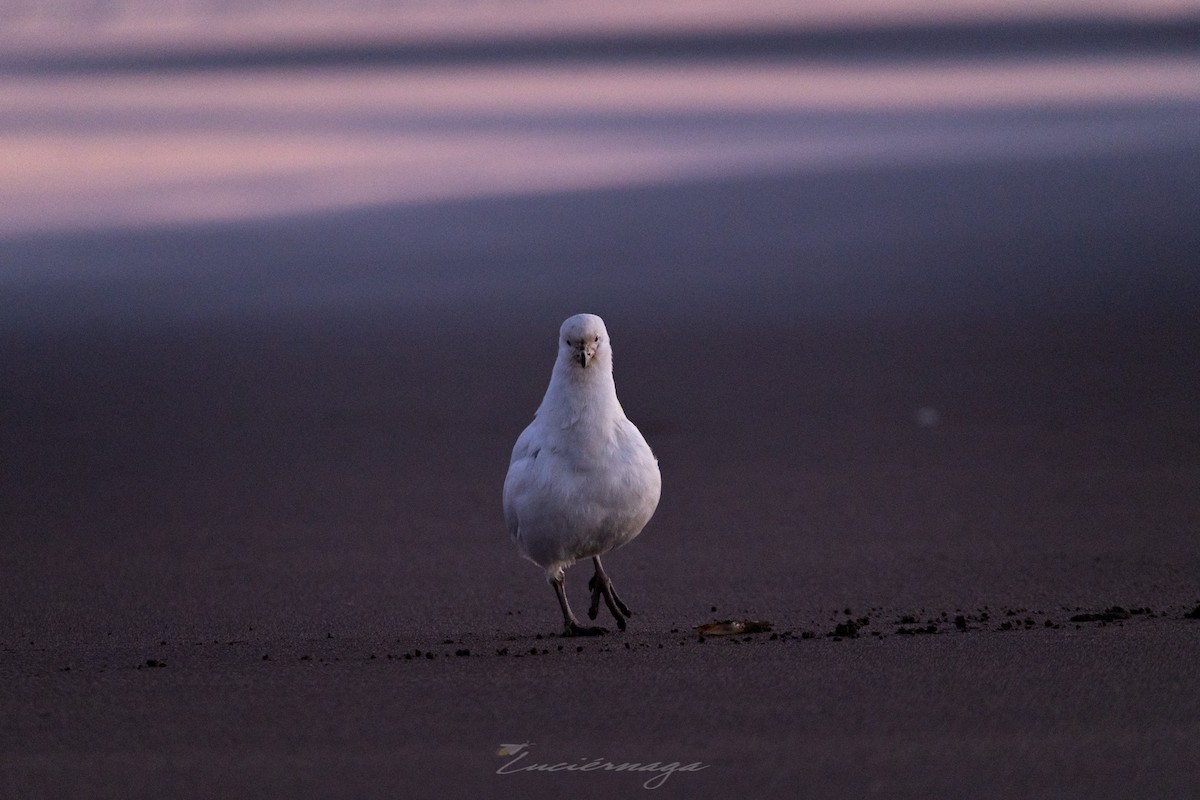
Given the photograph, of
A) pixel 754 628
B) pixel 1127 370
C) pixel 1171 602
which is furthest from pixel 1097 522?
pixel 1127 370

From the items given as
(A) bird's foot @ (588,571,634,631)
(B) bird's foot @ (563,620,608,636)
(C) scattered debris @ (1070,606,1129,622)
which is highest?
(A) bird's foot @ (588,571,634,631)

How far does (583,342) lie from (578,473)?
512 mm

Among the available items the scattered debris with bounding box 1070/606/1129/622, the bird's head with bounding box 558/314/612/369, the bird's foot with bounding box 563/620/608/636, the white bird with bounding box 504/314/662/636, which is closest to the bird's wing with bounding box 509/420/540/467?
the white bird with bounding box 504/314/662/636

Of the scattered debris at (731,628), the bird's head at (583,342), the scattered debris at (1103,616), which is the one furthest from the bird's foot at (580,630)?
the scattered debris at (1103,616)

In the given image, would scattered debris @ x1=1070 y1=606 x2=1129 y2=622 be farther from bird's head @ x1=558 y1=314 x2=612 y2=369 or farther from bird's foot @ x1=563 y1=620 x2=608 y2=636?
bird's head @ x1=558 y1=314 x2=612 y2=369

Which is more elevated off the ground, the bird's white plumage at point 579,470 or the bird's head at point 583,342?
the bird's head at point 583,342

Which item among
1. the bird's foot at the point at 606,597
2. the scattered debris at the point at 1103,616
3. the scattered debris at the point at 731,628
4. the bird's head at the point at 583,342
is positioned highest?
the bird's head at the point at 583,342

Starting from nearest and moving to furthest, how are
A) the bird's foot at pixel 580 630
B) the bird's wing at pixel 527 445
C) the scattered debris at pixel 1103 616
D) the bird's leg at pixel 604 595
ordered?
the scattered debris at pixel 1103 616
the bird's foot at pixel 580 630
the bird's wing at pixel 527 445
the bird's leg at pixel 604 595

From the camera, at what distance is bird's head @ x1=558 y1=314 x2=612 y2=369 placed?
636 centimetres

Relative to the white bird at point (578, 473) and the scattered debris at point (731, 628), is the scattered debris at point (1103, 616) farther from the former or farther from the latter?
the white bird at point (578, 473)

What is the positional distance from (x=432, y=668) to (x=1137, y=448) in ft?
24.2

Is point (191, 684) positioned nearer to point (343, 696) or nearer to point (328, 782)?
point (343, 696)

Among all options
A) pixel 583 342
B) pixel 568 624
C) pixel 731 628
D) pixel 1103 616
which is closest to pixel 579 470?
pixel 583 342

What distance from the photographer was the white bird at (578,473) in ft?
20.3
